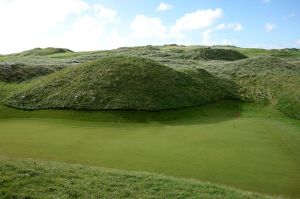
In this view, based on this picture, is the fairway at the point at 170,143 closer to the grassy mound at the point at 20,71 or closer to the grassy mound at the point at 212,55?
the grassy mound at the point at 20,71

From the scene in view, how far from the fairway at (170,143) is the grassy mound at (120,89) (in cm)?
183

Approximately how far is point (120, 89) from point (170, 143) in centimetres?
1643

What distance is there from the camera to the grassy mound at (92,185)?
14859 millimetres

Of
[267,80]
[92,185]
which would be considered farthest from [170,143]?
[267,80]

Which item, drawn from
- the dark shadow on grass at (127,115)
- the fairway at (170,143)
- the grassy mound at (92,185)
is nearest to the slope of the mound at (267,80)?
the fairway at (170,143)

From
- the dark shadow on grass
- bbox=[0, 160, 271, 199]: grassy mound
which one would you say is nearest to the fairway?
the dark shadow on grass

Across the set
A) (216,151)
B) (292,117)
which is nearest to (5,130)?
(216,151)

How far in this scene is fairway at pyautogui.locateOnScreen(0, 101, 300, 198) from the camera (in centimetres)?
1960

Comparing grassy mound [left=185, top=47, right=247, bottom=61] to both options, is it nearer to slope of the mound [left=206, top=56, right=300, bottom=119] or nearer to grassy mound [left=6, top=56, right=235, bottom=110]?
slope of the mound [left=206, top=56, right=300, bottom=119]

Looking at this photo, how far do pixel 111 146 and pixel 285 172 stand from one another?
10.6 metres

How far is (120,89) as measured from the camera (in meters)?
40.3

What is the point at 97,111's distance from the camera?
35.7 metres

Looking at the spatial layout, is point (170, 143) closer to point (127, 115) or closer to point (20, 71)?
point (127, 115)

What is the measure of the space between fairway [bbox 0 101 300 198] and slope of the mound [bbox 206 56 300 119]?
293 inches
